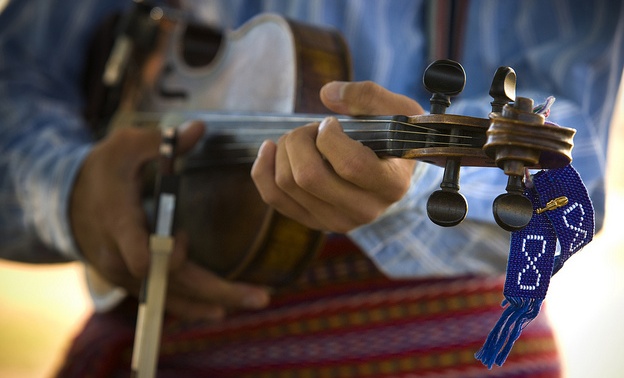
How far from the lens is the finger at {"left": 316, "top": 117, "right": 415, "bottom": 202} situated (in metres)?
0.50

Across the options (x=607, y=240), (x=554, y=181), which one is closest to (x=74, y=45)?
(x=554, y=181)

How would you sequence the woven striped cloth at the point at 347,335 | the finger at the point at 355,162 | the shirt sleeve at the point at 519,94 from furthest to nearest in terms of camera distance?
1. the woven striped cloth at the point at 347,335
2. the shirt sleeve at the point at 519,94
3. the finger at the point at 355,162

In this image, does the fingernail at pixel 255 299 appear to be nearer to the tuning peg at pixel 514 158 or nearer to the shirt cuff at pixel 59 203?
the shirt cuff at pixel 59 203

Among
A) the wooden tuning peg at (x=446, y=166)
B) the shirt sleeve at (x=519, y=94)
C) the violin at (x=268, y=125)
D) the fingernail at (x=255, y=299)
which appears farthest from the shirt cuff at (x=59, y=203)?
the wooden tuning peg at (x=446, y=166)

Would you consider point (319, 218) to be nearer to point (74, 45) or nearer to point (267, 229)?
point (267, 229)

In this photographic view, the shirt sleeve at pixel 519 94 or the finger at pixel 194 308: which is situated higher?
the shirt sleeve at pixel 519 94

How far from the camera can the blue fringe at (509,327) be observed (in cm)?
41

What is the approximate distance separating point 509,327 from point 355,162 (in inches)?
5.9

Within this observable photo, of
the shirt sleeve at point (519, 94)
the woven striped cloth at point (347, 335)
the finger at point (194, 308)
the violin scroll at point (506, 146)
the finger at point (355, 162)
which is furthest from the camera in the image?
the finger at point (194, 308)

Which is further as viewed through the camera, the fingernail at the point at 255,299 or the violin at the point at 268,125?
the fingernail at the point at 255,299

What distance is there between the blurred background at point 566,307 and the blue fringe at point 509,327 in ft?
0.10

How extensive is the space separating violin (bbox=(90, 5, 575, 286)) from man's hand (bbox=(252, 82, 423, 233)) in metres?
0.02

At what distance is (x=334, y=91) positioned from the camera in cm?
54

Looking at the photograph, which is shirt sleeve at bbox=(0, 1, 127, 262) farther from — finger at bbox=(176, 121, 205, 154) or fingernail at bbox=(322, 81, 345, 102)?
fingernail at bbox=(322, 81, 345, 102)
